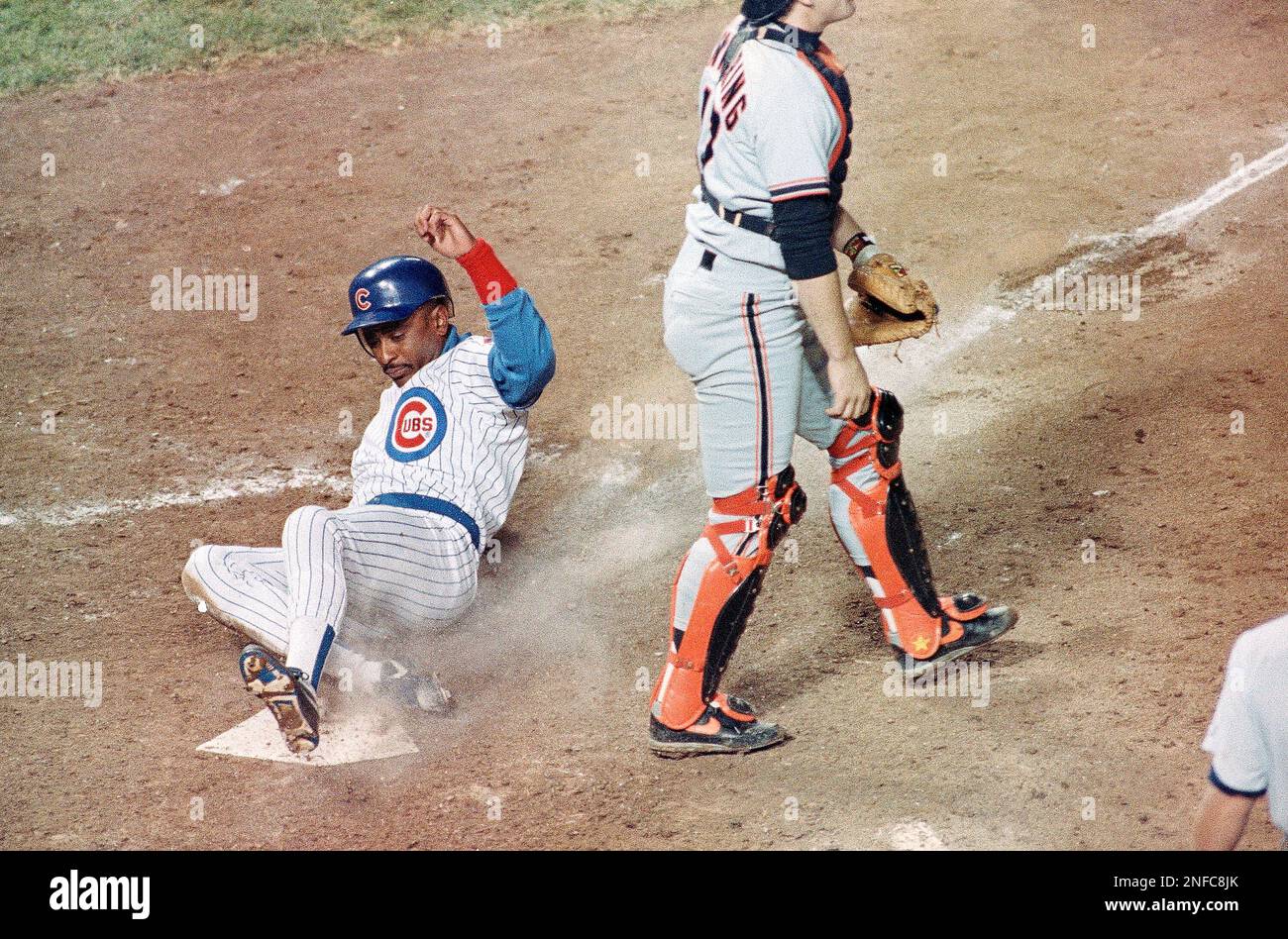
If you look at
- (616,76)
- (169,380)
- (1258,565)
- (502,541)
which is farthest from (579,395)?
(616,76)

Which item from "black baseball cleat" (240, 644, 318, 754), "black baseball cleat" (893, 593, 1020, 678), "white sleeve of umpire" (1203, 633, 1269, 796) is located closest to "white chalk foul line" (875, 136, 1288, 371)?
"black baseball cleat" (893, 593, 1020, 678)

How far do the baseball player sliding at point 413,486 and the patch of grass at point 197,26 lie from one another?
5.92 m

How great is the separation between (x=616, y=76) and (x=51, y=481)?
4.75 meters

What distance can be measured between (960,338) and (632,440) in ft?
4.96

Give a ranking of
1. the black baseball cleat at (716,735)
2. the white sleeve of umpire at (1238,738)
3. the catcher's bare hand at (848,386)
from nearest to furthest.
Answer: the white sleeve of umpire at (1238,738) < the catcher's bare hand at (848,386) < the black baseball cleat at (716,735)

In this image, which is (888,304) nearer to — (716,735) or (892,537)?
(892,537)

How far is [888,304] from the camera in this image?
3.95 metres

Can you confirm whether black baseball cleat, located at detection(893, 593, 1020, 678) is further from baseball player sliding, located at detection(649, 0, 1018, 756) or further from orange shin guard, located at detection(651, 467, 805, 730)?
orange shin guard, located at detection(651, 467, 805, 730)

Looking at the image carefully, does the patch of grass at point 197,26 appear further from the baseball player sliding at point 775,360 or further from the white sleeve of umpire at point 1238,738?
the white sleeve of umpire at point 1238,738

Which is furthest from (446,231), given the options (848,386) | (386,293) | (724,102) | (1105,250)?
(1105,250)

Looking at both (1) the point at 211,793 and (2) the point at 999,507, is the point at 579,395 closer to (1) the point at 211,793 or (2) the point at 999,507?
(2) the point at 999,507

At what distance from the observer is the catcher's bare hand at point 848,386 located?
358 cm

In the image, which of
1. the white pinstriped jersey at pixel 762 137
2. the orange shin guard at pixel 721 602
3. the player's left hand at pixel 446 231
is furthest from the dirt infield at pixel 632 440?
the white pinstriped jersey at pixel 762 137

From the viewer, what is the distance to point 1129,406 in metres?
5.34
